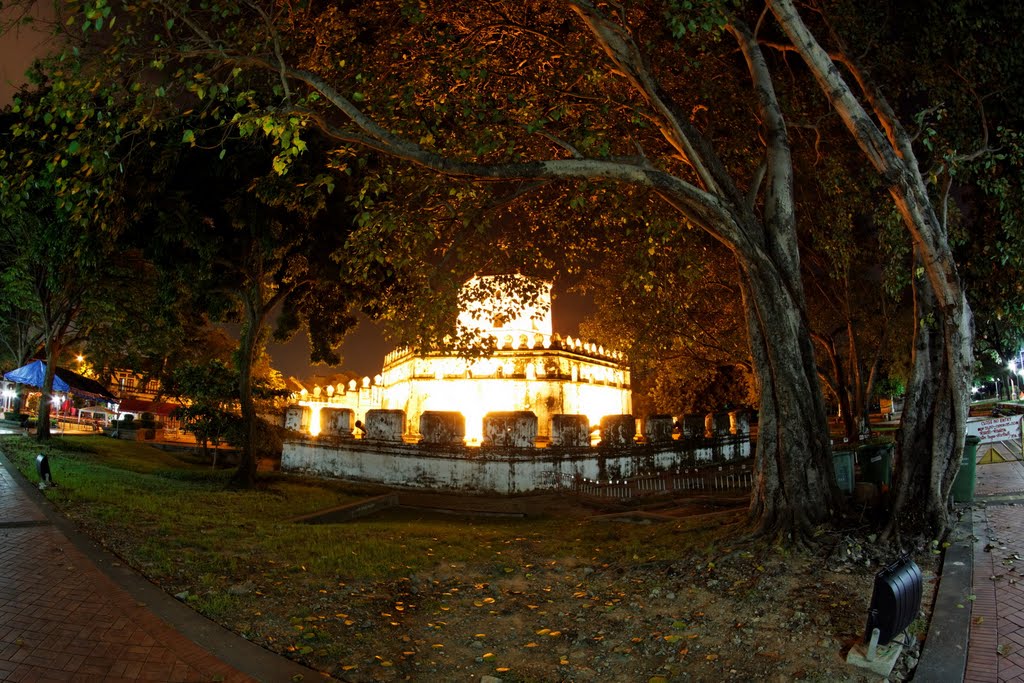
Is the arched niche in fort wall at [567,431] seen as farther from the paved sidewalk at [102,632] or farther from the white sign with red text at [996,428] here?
the paved sidewalk at [102,632]

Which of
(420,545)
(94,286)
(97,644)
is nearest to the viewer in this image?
(97,644)

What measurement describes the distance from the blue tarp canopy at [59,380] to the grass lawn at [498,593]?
18.1 m

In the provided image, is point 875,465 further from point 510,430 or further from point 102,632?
point 102,632

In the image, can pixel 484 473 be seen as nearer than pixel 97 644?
No

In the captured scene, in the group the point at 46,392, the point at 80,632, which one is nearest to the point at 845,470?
the point at 80,632

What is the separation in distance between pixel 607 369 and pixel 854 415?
1447cm

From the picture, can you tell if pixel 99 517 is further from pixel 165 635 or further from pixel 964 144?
pixel 964 144

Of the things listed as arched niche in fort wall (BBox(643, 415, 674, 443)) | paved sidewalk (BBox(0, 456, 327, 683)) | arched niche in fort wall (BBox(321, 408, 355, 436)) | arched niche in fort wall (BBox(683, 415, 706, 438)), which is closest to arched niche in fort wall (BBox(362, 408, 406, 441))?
arched niche in fort wall (BBox(321, 408, 355, 436))

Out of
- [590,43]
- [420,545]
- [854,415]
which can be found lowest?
[420,545]

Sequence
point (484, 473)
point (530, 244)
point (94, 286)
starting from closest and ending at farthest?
point (530, 244) → point (484, 473) → point (94, 286)

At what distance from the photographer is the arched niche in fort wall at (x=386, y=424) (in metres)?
15.5

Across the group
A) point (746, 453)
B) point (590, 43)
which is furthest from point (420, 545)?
point (746, 453)

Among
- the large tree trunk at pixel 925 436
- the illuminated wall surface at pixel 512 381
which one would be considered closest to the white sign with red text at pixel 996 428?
the large tree trunk at pixel 925 436

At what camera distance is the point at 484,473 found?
13.8 meters
